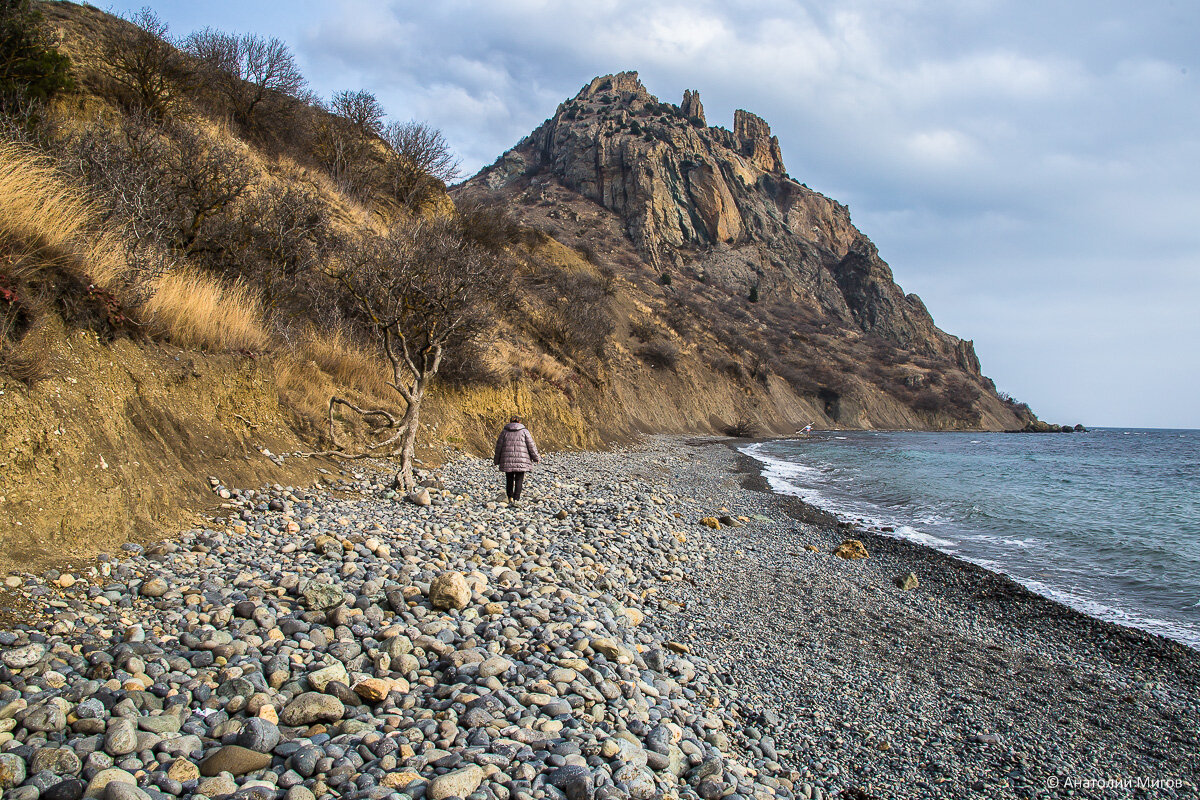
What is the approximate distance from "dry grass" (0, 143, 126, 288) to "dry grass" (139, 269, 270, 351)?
2.05ft

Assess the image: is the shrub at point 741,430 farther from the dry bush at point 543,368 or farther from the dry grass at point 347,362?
the dry grass at point 347,362

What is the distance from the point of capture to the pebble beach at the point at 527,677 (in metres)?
2.97

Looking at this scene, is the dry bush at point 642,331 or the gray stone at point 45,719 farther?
the dry bush at point 642,331

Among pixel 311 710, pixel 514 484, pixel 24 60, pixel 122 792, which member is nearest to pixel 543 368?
pixel 514 484

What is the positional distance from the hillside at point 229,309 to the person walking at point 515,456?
9.12 feet

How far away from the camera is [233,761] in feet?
9.27

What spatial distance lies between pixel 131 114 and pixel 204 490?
1544 centimetres

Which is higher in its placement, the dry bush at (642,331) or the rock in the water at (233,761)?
the dry bush at (642,331)

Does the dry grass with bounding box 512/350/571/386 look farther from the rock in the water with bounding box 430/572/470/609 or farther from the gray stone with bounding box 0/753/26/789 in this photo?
the gray stone with bounding box 0/753/26/789

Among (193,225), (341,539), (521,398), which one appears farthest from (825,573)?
(193,225)

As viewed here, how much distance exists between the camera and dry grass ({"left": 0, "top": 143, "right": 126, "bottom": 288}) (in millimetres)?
5840

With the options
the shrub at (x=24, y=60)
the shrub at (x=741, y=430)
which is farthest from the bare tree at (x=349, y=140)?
the shrub at (x=741, y=430)

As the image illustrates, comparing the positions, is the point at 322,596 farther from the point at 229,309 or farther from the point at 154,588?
the point at 229,309

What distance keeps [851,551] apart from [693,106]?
13430 cm
